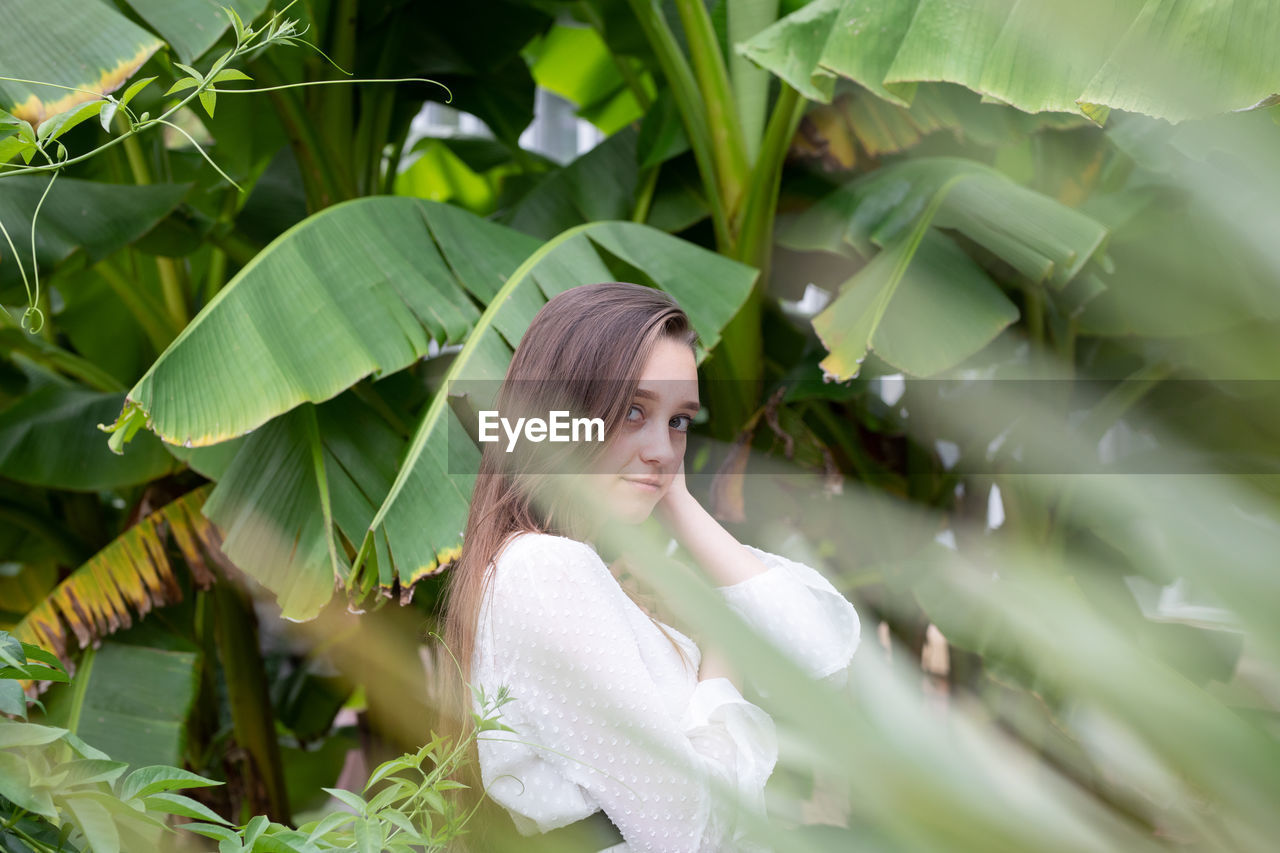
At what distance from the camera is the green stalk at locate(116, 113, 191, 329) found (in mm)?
1690

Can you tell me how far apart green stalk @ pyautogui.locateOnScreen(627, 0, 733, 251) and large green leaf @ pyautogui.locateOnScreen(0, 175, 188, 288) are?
74cm

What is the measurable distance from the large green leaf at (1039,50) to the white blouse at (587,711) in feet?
1.33

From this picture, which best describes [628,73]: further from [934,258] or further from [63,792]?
A: [63,792]

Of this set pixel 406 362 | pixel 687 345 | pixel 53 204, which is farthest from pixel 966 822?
pixel 53 204

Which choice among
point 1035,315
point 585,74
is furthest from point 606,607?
point 585,74

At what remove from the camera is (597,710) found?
604mm

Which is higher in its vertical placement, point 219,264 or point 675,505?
point 675,505

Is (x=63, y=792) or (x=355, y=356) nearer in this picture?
(x=63, y=792)

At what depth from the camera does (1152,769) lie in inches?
6.8

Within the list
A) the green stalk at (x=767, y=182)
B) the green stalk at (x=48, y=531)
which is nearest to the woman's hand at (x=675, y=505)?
the green stalk at (x=767, y=182)

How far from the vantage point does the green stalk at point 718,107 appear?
1406 mm

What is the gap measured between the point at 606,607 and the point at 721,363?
0.79 m

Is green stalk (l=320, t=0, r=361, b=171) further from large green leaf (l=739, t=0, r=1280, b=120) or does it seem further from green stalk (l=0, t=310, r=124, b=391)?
large green leaf (l=739, t=0, r=1280, b=120)

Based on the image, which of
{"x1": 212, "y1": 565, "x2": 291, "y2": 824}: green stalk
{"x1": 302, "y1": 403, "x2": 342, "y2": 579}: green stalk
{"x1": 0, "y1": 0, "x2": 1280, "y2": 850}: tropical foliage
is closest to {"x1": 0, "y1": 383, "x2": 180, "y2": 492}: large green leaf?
{"x1": 0, "y1": 0, "x2": 1280, "y2": 850}: tropical foliage
